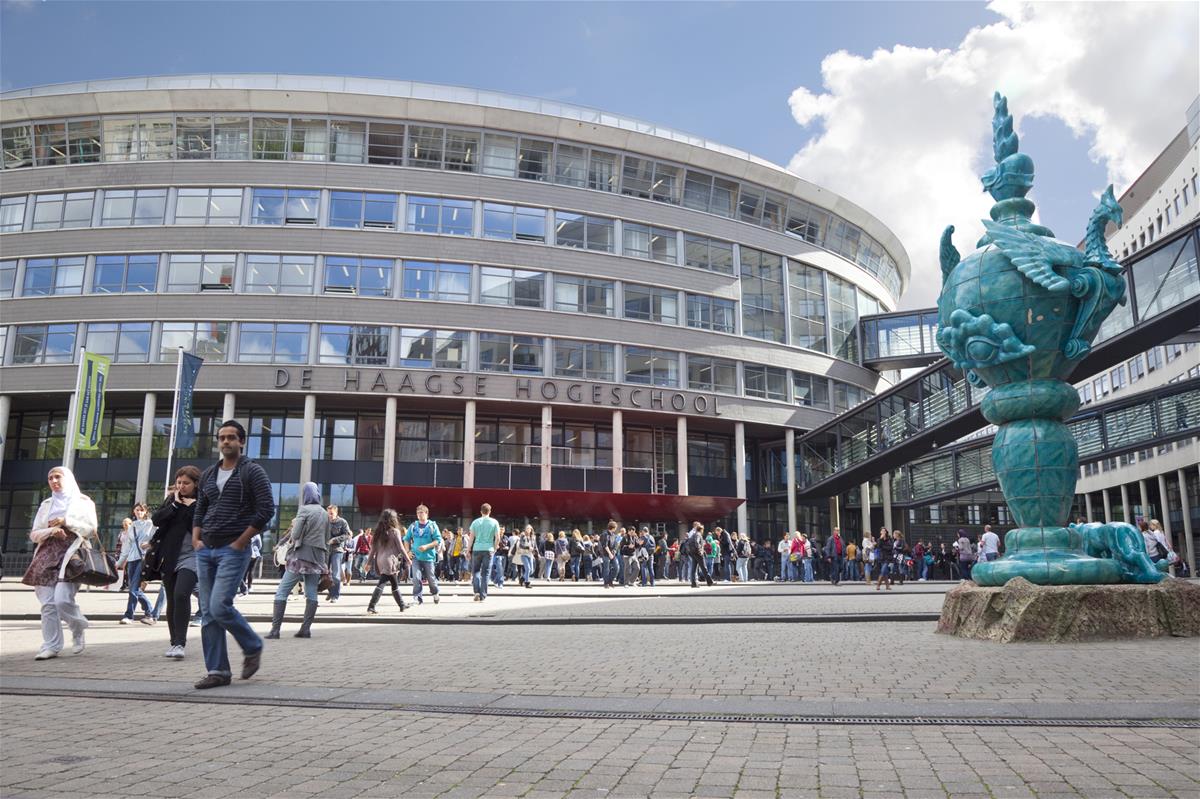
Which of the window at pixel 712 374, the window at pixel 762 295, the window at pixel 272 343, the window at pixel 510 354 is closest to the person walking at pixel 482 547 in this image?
the window at pixel 510 354

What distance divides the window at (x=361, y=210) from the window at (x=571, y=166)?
809 cm

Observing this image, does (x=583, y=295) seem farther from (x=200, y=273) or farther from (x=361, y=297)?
(x=200, y=273)

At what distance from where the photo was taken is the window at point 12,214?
42.1 m

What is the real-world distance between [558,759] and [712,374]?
40.7m

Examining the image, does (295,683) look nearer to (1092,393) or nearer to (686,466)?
(686,466)

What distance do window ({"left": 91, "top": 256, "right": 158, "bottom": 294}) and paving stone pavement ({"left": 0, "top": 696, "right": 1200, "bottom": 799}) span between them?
3911 cm

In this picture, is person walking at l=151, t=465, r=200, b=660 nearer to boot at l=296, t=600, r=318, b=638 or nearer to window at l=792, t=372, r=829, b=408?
boot at l=296, t=600, r=318, b=638

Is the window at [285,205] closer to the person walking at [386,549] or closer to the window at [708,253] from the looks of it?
the window at [708,253]

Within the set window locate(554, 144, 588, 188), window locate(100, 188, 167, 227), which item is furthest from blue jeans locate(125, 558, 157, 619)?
window locate(554, 144, 588, 188)

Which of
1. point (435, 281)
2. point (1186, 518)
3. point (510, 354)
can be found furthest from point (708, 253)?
point (1186, 518)

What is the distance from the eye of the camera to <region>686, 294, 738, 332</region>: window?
45.1 metres

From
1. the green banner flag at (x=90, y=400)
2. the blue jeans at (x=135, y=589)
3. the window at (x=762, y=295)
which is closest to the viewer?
the blue jeans at (x=135, y=589)

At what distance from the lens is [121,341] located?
40000 mm

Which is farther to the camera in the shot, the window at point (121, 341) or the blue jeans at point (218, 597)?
the window at point (121, 341)
